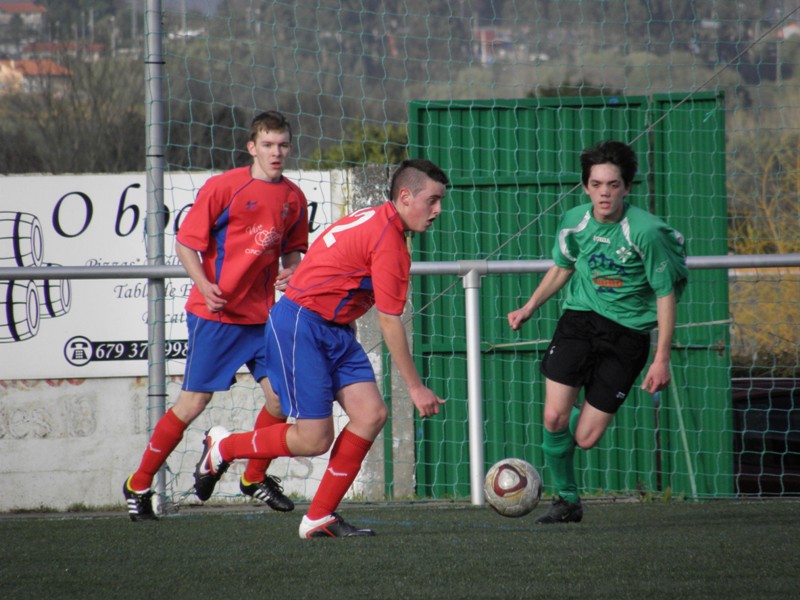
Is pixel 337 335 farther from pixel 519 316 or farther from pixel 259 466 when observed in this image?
pixel 259 466

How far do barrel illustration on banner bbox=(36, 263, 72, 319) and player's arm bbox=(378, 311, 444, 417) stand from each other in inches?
170

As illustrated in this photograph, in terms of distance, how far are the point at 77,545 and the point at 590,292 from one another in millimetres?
2554

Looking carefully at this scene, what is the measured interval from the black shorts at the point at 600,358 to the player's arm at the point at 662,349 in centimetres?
27

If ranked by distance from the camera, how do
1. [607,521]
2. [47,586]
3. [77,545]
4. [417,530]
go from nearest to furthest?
[47,586], [77,545], [417,530], [607,521]

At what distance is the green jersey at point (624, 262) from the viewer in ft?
16.4

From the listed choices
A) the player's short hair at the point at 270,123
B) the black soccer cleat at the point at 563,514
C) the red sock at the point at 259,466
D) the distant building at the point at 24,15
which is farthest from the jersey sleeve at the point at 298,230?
the distant building at the point at 24,15

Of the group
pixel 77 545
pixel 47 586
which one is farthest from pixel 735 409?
pixel 47 586

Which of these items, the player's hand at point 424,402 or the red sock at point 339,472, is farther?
the red sock at point 339,472

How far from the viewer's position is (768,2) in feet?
28.7

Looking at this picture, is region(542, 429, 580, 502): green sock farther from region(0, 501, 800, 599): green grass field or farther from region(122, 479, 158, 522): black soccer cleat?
region(122, 479, 158, 522): black soccer cleat

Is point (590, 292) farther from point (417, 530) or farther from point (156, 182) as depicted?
point (156, 182)

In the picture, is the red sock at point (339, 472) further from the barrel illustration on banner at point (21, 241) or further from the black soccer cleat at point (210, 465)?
the barrel illustration on banner at point (21, 241)

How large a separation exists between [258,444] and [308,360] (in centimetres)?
58

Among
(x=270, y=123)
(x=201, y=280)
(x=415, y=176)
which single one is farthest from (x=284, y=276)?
(x=415, y=176)
